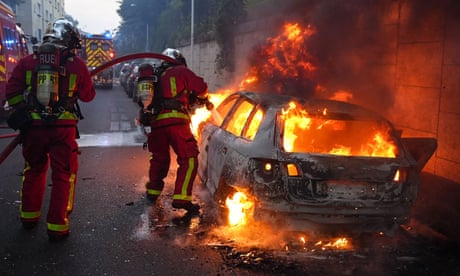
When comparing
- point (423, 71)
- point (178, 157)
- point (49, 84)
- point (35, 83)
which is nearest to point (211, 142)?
point (178, 157)

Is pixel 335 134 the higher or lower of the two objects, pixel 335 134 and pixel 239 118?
the lower

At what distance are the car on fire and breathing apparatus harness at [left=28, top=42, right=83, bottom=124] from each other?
67.8 inches

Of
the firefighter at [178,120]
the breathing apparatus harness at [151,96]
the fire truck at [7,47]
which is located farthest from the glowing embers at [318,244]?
the fire truck at [7,47]

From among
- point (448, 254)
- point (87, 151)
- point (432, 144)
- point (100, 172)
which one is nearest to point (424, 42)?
point (432, 144)

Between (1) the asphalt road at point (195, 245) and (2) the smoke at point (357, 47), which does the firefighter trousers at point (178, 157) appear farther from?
(2) the smoke at point (357, 47)

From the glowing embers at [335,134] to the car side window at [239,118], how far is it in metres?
0.62

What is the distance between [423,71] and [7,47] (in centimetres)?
1085

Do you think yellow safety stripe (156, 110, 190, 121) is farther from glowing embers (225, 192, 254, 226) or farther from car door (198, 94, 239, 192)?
glowing embers (225, 192, 254, 226)

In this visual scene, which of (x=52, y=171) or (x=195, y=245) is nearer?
(x=195, y=245)

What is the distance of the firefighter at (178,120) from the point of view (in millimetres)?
5328

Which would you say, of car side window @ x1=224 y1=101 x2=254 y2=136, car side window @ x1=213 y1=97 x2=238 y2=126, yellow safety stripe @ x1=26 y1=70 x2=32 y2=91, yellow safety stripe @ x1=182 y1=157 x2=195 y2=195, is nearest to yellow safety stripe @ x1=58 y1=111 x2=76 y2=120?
yellow safety stripe @ x1=26 y1=70 x2=32 y2=91

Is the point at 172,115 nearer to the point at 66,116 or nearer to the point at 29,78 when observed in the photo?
the point at 66,116

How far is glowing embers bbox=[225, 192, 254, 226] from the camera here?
4234 mm

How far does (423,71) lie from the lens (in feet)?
22.2
